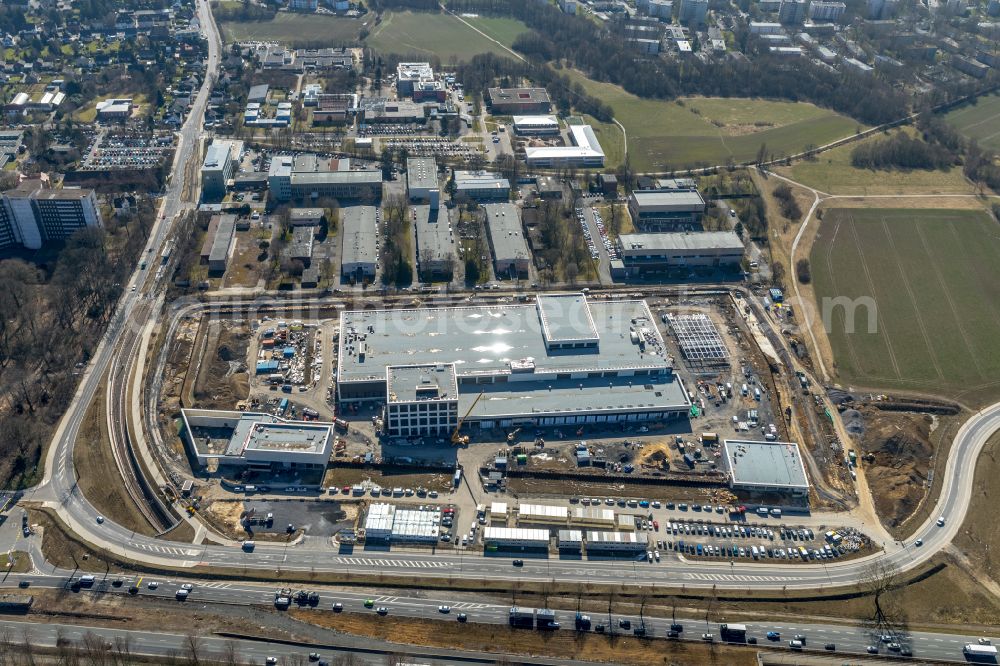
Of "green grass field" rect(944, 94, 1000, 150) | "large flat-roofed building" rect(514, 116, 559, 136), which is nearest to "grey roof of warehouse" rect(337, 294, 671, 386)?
"large flat-roofed building" rect(514, 116, 559, 136)

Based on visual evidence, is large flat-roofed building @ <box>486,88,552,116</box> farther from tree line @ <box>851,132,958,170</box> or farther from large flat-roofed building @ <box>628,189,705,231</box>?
tree line @ <box>851,132,958,170</box>

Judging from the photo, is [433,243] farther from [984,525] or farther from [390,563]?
[984,525]

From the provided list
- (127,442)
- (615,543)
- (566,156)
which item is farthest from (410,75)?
(615,543)

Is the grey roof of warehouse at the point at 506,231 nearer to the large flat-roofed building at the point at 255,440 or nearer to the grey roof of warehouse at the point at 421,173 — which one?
the grey roof of warehouse at the point at 421,173

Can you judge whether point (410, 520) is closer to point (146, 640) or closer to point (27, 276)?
point (146, 640)

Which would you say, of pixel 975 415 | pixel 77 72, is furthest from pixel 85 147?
pixel 975 415
